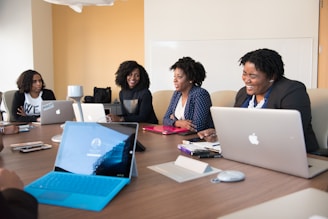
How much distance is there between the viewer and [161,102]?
3334mm

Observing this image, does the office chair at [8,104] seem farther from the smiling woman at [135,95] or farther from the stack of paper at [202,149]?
the stack of paper at [202,149]

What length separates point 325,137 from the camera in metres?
2.13

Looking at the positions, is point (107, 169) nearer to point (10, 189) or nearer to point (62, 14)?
point (10, 189)

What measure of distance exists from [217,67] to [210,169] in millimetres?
2810

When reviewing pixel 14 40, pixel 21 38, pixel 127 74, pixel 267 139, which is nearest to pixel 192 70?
pixel 127 74

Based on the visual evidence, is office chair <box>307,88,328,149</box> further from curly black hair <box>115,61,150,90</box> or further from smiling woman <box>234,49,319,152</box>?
curly black hair <box>115,61,150,90</box>

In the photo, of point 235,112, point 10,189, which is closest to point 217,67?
point 235,112

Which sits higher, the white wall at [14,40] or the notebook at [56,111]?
the white wall at [14,40]

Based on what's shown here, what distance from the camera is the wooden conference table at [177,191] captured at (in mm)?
924

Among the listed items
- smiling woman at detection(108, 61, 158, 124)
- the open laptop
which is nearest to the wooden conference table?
the open laptop

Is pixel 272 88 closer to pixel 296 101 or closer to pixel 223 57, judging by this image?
pixel 296 101

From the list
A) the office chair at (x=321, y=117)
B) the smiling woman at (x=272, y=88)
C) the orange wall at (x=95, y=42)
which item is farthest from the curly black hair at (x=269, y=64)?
the orange wall at (x=95, y=42)

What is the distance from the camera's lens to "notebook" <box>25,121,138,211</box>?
42.2 inches

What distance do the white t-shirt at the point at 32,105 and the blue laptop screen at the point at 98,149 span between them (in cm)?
223
